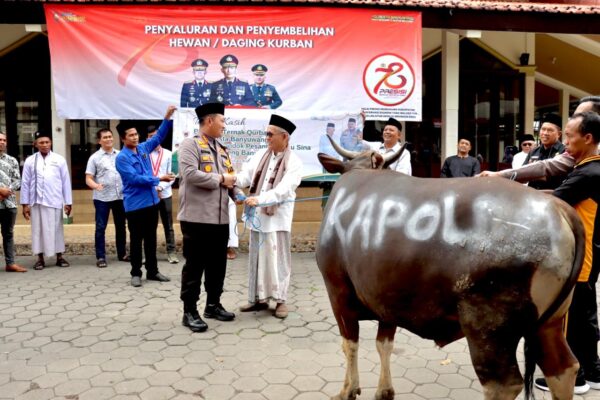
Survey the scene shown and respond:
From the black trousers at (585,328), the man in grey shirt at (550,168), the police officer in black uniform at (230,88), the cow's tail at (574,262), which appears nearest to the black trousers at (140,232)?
the police officer in black uniform at (230,88)

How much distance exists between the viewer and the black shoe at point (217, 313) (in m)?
4.79

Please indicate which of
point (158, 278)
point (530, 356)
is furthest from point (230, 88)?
point (530, 356)

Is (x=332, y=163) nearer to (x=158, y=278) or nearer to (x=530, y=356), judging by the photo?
(x=530, y=356)

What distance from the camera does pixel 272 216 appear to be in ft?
15.8

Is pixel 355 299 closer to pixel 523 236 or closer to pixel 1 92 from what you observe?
pixel 523 236

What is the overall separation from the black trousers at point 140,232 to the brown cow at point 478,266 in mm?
4028

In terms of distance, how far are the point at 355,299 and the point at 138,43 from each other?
5.99 meters

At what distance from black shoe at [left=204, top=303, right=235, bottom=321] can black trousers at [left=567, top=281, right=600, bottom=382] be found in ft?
9.40

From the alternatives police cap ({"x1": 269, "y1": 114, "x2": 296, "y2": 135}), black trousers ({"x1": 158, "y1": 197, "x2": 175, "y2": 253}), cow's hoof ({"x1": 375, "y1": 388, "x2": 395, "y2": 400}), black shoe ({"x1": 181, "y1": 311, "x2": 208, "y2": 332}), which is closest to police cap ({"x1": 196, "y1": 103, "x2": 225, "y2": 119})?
police cap ({"x1": 269, "y1": 114, "x2": 296, "y2": 135})

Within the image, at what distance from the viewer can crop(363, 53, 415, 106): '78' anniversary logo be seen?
299 inches

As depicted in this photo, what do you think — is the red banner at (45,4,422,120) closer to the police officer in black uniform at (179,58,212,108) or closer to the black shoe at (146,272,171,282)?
the police officer in black uniform at (179,58,212,108)

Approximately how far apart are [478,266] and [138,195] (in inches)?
186

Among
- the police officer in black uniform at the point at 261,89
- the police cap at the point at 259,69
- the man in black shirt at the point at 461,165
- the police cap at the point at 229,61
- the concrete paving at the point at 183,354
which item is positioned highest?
the police cap at the point at 229,61

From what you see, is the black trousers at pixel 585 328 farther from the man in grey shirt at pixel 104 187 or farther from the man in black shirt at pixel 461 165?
the man in grey shirt at pixel 104 187
